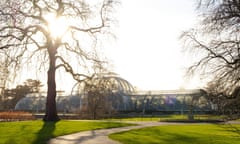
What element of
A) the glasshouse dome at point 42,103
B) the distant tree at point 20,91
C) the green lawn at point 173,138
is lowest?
the green lawn at point 173,138

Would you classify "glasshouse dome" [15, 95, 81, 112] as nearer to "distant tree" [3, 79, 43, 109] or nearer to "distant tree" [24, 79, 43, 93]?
"distant tree" [3, 79, 43, 109]

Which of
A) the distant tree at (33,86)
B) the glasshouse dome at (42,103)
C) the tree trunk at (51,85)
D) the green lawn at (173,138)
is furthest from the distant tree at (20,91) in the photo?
the green lawn at (173,138)

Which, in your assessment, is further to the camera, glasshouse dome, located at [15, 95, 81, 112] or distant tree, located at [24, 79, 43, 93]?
distant tree, located at [24, 79, 43, 93]

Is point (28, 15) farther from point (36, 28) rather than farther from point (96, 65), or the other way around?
point (96, 65)

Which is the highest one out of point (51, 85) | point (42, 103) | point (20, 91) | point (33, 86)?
point (33, 86)

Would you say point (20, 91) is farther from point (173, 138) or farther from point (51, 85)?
point (173, 138)

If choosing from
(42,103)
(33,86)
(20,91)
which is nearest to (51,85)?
(42,103)

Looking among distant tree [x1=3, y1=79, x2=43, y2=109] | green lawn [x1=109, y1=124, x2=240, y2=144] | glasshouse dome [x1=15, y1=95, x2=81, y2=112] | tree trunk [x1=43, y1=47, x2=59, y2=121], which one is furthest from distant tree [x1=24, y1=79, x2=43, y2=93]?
green lawn [x1=109, y1=124, x2=240, y2=144]

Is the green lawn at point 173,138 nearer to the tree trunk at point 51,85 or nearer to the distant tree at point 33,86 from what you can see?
the tree trunk at point 51,85

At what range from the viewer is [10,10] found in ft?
91.6

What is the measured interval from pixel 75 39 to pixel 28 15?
16.8 feet

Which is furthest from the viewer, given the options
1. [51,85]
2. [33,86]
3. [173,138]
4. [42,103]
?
[33,86]

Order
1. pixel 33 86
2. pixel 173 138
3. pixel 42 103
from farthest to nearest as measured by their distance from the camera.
→ pixel 33 86 → pixel 42 103 → pixel 173 138

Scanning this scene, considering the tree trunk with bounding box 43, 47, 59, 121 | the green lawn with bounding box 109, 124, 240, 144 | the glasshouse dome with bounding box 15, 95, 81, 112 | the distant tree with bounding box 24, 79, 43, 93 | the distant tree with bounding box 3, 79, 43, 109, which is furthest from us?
the distant tree with bounding box 24, 79, 43, 93
